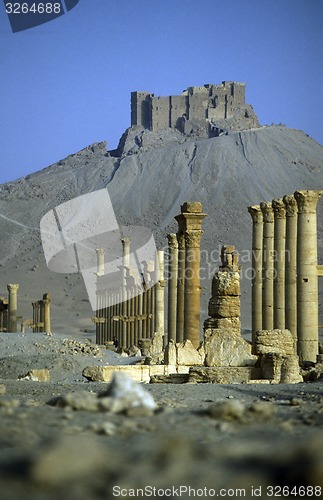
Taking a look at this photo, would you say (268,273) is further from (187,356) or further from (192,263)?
(187,356)

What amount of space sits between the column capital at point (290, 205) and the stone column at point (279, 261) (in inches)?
22.6

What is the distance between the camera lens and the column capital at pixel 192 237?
26.0m

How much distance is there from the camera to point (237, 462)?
181 inches

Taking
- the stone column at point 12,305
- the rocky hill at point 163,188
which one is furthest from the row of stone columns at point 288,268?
the rocky hill at point 163,188

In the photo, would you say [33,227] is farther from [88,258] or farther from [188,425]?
[188,425]

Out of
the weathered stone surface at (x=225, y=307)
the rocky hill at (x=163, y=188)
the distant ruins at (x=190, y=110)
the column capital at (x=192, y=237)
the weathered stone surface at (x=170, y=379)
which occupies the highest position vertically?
the distant ruins at (x=190, y=110)

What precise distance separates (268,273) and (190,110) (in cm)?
12384

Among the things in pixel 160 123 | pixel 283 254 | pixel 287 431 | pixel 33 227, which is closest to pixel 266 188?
pixel 33 227

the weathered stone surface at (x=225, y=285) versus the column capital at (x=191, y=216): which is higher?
the column capital at (x=191, y=216)

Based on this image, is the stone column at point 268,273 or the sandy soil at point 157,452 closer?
the sandy soil at point 157,452

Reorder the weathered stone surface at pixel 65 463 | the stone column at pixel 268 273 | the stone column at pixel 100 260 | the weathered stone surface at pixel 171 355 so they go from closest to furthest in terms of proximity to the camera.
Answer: the weathered stone surface at pixel 65 463 → the weathered stone surface at pixel 171 355 → the stone column at pixel 268 273 → the stone column at pixel 100 260

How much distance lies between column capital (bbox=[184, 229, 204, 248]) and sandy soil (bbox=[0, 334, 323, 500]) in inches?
749

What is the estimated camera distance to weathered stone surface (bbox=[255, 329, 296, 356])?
1859cm

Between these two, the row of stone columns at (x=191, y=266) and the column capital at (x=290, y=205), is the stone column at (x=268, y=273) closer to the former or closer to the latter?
the column capital at (x=290, y=205)
